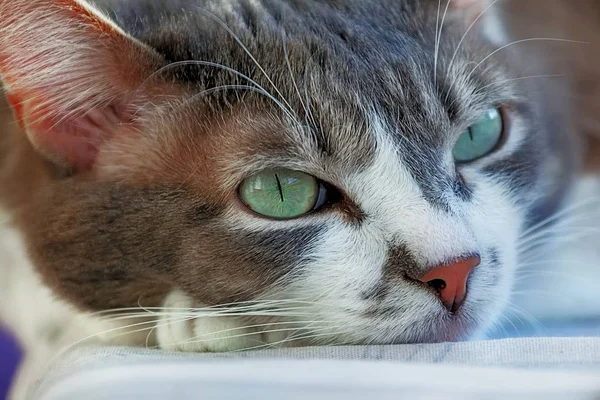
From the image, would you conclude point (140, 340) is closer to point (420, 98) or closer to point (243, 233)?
point (243, 233)

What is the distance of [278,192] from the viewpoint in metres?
0.82

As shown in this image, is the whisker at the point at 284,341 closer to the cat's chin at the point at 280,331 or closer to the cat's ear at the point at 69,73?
the cat's chin at the point at 280,331

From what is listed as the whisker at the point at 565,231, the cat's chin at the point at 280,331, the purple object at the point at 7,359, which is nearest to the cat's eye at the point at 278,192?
the cat's chin at the point at 280,331

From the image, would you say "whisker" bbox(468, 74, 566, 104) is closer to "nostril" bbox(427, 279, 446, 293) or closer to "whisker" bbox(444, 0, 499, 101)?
"whisker" bbox(444, 0, 499, 101)

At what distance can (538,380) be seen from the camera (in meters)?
0.72

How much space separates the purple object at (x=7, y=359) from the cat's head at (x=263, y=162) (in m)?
0.30

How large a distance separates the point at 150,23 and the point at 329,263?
1.40ft

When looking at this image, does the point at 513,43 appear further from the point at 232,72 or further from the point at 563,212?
the point at 232,72

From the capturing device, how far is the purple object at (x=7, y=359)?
1.13 metres

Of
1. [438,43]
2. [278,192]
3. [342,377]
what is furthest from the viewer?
[438,43]

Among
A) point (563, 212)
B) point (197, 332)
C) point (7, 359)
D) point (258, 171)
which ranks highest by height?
point (258, 171)

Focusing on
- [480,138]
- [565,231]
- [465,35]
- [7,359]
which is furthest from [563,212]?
[7,359]

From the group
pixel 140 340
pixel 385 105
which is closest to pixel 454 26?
pixel 385 105

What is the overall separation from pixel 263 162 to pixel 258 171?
1 centimetres
